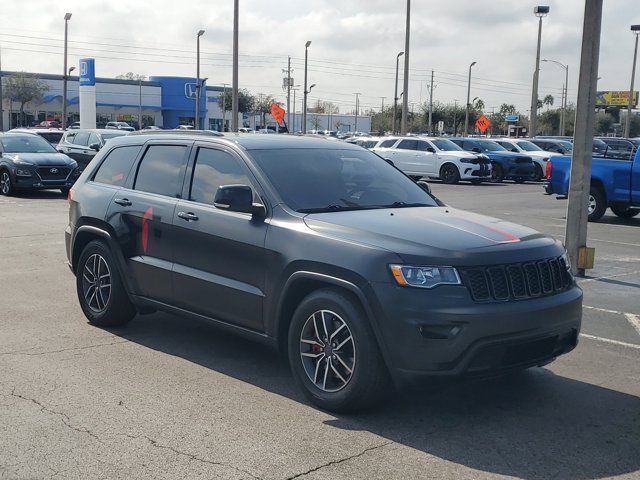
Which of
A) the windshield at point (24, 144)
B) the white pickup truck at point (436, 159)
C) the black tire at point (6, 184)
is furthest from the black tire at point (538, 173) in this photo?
the black tire at point (6, 184)

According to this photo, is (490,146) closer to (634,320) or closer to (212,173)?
(634,320)

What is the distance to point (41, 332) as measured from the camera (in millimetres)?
7062

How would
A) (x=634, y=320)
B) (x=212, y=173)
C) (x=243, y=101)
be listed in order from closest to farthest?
1. (x=212, y=173)
2. (x=634, y=320)
3. (x=243, y=101)

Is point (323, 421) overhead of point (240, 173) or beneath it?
beneath

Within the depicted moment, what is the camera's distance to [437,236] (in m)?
5.07

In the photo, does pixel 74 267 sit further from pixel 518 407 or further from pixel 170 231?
pixel 518 407

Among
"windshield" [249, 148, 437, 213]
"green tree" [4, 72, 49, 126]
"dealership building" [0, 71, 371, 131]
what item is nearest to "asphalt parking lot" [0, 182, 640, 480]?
"windshield" [249, 148, 437, 213]

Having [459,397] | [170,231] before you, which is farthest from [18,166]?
[459,397]

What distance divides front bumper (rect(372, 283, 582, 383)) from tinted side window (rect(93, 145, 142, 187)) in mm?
3251

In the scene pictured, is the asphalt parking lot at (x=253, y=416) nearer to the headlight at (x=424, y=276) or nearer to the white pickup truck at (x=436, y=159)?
the headlight at (x=424, y=276)

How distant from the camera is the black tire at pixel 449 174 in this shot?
29516 millimetres

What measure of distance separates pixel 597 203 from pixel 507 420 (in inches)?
507

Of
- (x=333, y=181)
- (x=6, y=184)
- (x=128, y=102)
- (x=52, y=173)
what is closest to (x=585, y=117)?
(x=333, y=181)

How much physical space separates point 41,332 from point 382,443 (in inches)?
145
